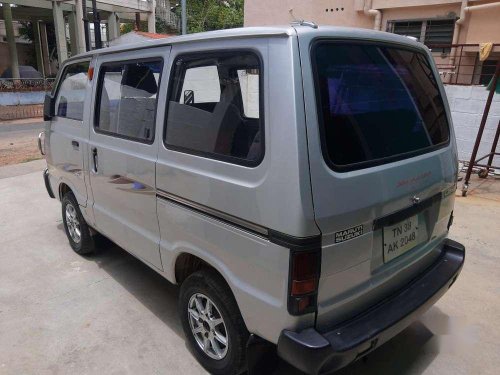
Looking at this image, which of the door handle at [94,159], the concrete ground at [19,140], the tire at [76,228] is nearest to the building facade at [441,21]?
the door handle at [94,159]

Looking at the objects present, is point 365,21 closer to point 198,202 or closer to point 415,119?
point 415,119

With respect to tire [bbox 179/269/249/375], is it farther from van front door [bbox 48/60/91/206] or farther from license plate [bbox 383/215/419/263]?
van front door [bbox 48/60/91/206]

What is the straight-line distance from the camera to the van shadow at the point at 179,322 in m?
2.56

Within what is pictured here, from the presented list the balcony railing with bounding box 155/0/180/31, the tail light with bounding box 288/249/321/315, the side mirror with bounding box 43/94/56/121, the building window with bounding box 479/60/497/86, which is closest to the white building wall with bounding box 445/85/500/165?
the building window with bounding box 479/60/497/86

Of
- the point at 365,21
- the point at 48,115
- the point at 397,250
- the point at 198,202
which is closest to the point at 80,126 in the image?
the point at 48,115

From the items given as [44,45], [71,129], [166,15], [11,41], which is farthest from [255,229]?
[44,45]

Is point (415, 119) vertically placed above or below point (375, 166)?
above

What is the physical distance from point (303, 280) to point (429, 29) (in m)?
9.56

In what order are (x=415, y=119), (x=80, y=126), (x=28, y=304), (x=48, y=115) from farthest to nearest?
1. (x=48, y=115)
2. (x=80, y=126)
3. (x=28, y=304)
4. (x=415, y=119)

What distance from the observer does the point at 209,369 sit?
251cm

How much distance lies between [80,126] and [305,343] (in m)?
2.71

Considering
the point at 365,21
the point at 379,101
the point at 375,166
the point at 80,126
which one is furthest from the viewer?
the point at 365,21

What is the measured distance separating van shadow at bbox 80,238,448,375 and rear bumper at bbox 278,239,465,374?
0.51 metres

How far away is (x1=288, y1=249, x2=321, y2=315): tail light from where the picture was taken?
1.80 meters
